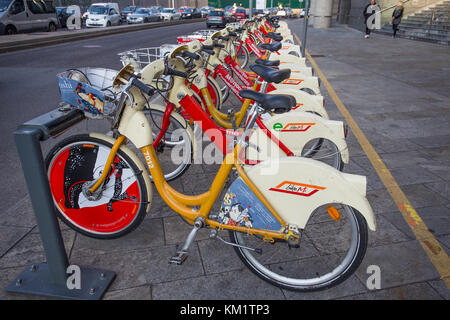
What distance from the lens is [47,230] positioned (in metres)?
2.17

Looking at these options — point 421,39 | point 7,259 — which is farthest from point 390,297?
point 421,39

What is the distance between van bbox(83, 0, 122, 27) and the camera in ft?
80.4

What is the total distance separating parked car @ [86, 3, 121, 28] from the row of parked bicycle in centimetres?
2394

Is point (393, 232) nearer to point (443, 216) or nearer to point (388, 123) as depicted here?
point (443, 216)

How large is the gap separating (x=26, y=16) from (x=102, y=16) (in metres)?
6.61

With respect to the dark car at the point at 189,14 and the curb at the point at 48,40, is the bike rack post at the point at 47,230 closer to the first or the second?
the curb at the point at 48,40

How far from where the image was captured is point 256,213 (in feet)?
7.34

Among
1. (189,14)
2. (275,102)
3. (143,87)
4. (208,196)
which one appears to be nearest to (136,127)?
(143,87)

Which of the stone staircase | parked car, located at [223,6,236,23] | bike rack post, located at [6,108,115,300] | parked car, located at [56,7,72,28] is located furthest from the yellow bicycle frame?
parked car, located at [56,7,72,28]

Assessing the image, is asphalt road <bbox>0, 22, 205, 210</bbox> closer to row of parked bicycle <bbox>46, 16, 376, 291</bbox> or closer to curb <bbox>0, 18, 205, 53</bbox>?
curb <bbox>0, 18, 205, 53</bbox>

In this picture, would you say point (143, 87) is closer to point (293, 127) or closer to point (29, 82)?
point (293, 127)

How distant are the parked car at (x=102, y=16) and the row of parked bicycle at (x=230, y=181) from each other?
23944 mm

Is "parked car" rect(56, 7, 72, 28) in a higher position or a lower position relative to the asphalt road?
higher
